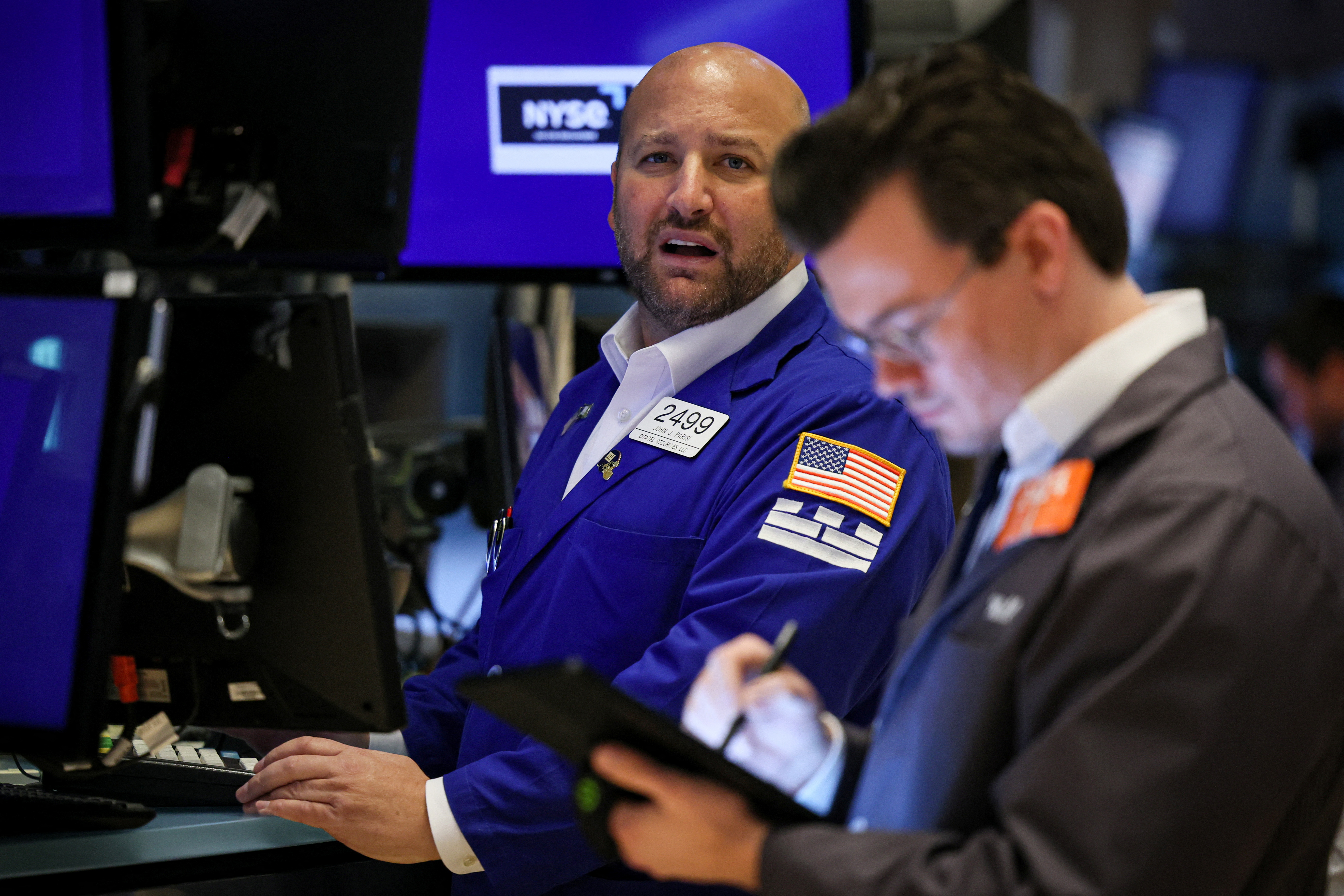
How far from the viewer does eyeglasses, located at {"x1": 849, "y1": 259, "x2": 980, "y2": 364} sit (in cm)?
100

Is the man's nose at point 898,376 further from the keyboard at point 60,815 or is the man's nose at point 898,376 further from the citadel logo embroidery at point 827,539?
the keyboard at point 60,815

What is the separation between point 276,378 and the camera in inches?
54.0

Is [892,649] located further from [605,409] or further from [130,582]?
[130,582]

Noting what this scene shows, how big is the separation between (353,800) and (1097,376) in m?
1.04

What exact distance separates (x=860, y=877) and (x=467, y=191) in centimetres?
222

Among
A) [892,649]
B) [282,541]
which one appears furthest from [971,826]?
[282,541]

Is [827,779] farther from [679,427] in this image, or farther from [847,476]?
[679,427]

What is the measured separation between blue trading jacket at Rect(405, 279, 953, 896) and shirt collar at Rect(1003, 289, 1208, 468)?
518 mm

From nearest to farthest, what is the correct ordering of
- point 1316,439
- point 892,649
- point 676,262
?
1. point 892,649
2. point 676,262
3. point 1316,439

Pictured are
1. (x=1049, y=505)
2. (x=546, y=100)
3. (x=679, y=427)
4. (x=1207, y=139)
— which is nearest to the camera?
(x=1049, y=505)

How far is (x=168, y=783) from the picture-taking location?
5.38 ft

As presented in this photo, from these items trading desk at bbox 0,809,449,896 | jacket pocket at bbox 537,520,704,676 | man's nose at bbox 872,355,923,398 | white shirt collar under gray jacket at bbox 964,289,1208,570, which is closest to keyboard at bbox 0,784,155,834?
trading desk at bbox 0,809,449,896

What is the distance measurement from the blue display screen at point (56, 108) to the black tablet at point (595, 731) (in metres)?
0.86

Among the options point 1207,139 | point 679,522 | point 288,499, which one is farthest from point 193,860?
point 1207,139
